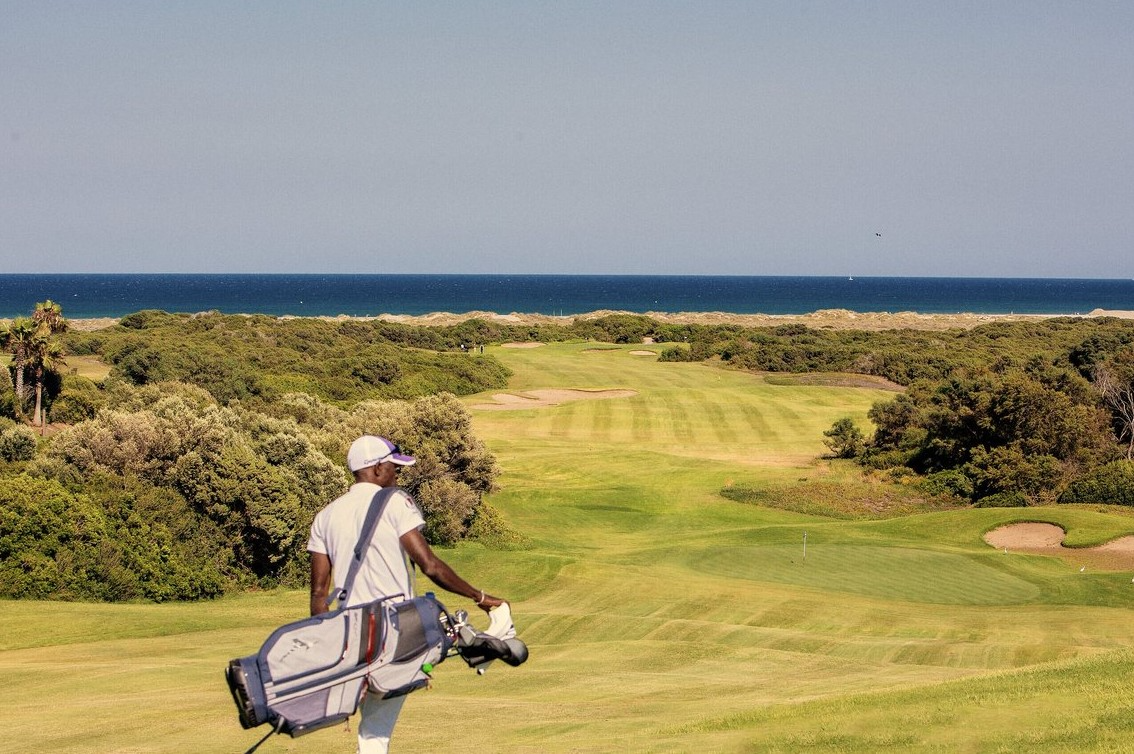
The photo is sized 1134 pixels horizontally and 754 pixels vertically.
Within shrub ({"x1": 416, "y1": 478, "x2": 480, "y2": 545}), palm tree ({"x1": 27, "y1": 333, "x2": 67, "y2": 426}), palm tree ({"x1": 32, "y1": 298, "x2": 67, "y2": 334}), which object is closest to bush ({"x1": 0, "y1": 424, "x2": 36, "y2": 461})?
shrub ({"x1": 416, "y1": 478, "x2": 480, "y2": 545})

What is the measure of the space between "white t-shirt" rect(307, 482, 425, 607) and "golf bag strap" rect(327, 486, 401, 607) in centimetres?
2

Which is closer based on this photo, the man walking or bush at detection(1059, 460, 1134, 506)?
the man walking

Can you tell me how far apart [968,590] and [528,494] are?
20.2 metres

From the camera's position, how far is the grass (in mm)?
9852

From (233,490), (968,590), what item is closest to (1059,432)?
(968,590)

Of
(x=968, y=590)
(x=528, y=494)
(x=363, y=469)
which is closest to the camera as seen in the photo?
(x=363, y=469)

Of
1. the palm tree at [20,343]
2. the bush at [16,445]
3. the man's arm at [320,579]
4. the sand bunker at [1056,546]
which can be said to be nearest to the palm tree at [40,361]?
the palm tree at [20,343]

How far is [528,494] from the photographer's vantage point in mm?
43062

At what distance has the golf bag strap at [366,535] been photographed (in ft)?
19.4

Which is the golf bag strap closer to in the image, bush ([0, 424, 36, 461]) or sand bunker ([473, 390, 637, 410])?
bush ([0, 424, 36, 461])

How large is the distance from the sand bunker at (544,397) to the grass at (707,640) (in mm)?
20227

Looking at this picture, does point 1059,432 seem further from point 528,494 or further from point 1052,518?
point 528,494

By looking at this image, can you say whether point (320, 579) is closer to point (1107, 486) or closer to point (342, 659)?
point (342, 659)

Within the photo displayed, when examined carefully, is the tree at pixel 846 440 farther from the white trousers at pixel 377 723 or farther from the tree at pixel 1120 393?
the white trousers at pixel 377 723
